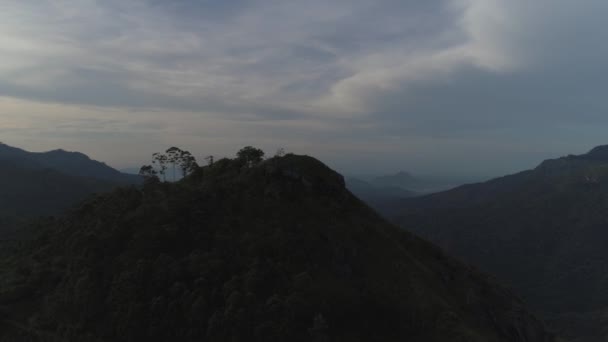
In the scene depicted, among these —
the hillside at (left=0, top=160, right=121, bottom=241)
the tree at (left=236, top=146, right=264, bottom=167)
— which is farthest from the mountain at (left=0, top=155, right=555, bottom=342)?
the hillside at (left=0, top=160, right=121, bottom=241)

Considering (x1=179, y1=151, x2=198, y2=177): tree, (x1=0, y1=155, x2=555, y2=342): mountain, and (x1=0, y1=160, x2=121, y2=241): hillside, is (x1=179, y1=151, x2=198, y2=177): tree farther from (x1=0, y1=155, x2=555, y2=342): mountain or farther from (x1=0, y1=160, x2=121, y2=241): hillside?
Result: (x1=0, y1=160, x2=121, y2=241): hillside

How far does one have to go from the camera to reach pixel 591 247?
18825 cm

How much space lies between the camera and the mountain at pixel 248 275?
34406mm

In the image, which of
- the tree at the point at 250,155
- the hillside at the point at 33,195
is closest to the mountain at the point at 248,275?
the tree at the point at 250,155

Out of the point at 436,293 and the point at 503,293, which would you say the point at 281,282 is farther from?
the point at 503,293

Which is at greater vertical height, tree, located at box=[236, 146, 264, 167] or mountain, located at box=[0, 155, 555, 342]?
tree, located at box=[236, 146, 264, 167]

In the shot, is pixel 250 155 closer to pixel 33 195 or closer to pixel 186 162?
pixel 186 162

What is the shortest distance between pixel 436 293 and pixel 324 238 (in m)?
14.9

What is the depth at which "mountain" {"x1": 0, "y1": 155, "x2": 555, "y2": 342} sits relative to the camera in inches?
1355

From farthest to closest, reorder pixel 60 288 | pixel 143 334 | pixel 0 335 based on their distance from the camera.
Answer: pixel 60 288 → pixel 0 335 → pixel 143 334

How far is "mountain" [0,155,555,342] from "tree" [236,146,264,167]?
12.6 ft

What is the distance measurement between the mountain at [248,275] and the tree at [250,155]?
3.85m

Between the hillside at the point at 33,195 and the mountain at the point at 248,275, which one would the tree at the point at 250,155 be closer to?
the mountain at the point at 248,275

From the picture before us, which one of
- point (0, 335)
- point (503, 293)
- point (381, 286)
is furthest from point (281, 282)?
point (503, 293)
